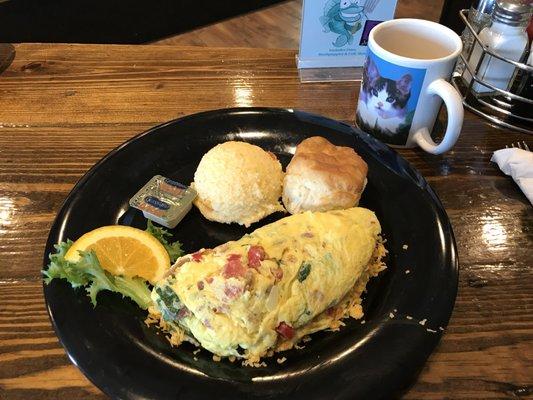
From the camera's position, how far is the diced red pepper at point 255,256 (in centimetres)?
88

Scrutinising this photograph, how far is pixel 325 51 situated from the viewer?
156 cm

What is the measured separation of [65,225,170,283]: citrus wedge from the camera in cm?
94

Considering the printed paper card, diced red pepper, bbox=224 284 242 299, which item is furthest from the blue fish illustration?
diced red pepper, bbox=224 284 242 299

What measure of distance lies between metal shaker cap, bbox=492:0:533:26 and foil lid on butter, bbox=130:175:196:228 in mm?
963

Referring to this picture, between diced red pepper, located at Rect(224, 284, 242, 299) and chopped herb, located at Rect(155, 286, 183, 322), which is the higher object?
diced red pepper, located at Rect(224, 284, 242, 299)

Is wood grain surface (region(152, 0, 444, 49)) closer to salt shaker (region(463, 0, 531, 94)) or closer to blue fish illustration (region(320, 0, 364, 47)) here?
blue fish illustration (region(320, 0, 364, 47))

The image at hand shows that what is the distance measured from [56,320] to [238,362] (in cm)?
34

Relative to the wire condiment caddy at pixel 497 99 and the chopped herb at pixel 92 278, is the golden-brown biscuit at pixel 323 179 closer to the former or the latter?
the chopped herb at pixel 92 278

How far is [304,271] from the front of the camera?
0.91 meters

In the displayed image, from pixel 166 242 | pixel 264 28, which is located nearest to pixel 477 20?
pixel 166 242

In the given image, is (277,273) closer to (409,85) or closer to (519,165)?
(409,85)

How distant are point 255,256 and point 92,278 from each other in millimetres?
319

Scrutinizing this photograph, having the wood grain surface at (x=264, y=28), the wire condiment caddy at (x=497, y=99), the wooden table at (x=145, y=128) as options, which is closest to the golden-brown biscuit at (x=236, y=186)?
the wooden table at (x=145, y=128)

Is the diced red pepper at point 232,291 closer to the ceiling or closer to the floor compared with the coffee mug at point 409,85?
closer to the floor
